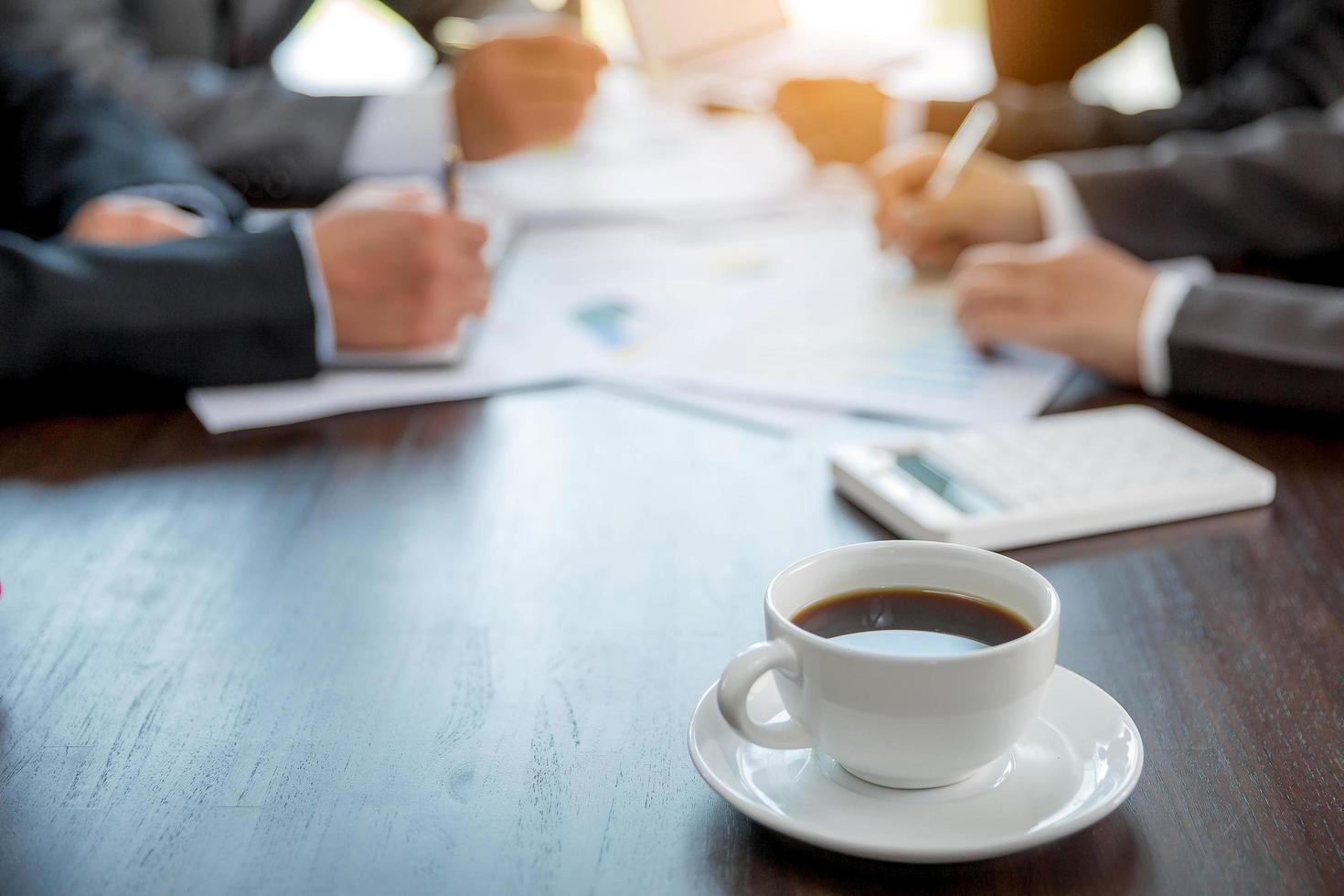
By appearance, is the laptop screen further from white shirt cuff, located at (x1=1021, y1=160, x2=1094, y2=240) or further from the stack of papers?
white shirt cuff, located at (x1=1021, y1=160, x2=1094, y2=240)

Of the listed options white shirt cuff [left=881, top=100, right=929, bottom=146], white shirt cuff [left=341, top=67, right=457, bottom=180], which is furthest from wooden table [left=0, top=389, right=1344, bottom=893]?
white shirt cuff [left=881, top=100, right=929, bottom=146]

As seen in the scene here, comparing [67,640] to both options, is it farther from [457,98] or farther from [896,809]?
A: [457,98]

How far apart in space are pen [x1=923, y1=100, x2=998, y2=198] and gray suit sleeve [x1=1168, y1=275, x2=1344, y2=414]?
1.28 ft

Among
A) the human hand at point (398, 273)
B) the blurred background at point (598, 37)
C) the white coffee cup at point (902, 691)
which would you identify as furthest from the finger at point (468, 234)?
the blurred background at point (598, 37)

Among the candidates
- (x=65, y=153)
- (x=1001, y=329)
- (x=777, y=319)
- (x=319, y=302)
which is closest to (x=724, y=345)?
(x=777, y=319)

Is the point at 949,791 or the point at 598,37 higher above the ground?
the point at 949,791

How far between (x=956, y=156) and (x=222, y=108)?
0.95 meters

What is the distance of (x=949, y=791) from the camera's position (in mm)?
412

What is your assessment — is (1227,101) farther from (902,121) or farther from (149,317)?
(149,317)

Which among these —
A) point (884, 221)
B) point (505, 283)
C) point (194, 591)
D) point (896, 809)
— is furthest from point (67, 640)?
point (884, 221)

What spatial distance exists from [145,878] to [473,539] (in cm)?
30

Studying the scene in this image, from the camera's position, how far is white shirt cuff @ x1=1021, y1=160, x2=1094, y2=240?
1.19m

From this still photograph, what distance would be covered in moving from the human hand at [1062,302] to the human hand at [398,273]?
41 centimetres

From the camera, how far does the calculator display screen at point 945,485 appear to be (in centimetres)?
67
